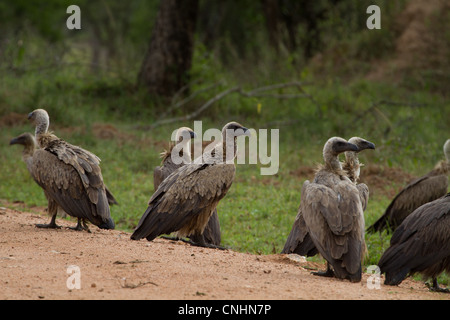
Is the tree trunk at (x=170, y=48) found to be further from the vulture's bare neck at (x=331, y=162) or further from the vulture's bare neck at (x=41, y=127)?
the vulture's bare neck at (x=331, y=162)

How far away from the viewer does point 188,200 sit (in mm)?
7273

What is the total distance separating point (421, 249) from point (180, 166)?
339 cm

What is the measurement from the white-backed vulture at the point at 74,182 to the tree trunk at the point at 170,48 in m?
7.65

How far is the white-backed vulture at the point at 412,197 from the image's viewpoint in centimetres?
911

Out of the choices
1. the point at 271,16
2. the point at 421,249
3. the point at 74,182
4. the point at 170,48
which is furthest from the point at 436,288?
the point at 271,16

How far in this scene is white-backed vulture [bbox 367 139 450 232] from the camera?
359 inches

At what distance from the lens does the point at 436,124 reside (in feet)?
48.0

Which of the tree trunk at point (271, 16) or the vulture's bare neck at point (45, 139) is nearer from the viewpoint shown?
the vulture's bare neck at point (45, 139)

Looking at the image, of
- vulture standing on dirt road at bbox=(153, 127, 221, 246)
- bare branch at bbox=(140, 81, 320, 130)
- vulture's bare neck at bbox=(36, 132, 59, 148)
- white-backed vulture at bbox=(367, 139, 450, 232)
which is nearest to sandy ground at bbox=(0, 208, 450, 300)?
vulture standing on dirt road at bbox=(153, 127, 221, 246)

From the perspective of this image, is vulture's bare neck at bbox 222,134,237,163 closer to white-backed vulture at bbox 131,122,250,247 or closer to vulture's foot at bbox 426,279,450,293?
white-backed vulture at bbox 131,122,250,247

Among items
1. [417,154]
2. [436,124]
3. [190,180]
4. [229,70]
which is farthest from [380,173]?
[229,70]

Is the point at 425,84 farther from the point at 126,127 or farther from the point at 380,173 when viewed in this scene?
the point at 126,127

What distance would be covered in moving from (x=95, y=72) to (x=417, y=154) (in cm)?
821

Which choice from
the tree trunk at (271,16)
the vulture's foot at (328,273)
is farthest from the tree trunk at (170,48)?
the vulture's foot at (328,273)
